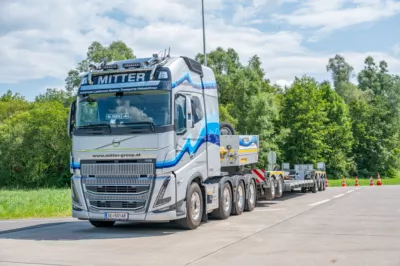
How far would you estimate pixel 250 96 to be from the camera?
62656 millimetres

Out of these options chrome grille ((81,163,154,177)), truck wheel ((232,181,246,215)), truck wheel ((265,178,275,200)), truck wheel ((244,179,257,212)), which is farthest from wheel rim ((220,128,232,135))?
chrome grille ((81,163,154,177))

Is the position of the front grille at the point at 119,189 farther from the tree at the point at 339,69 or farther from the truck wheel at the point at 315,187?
the tree at the point at 339,69

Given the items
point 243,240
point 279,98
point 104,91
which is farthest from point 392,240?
point 279,98

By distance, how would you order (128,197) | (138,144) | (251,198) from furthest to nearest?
(251,198) < (128,197) < (138,144)

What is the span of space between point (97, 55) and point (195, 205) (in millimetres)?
57544

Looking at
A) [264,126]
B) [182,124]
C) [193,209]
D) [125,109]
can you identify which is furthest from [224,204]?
[264,126]

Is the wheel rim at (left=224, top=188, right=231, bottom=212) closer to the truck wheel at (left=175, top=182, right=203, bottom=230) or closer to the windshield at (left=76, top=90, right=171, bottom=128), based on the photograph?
the truck wheel at (left=175, top=182, right=203, bottom=230)

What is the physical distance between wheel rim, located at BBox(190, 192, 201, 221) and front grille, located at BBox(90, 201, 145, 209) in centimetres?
143

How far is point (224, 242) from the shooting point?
10414 millimetres

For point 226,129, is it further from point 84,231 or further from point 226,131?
point 84,231

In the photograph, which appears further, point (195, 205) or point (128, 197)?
point (195, 205)

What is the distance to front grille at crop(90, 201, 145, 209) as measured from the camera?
11.7 m

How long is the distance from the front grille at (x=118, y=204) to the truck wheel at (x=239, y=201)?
4310 mm

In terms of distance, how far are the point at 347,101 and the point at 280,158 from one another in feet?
101
